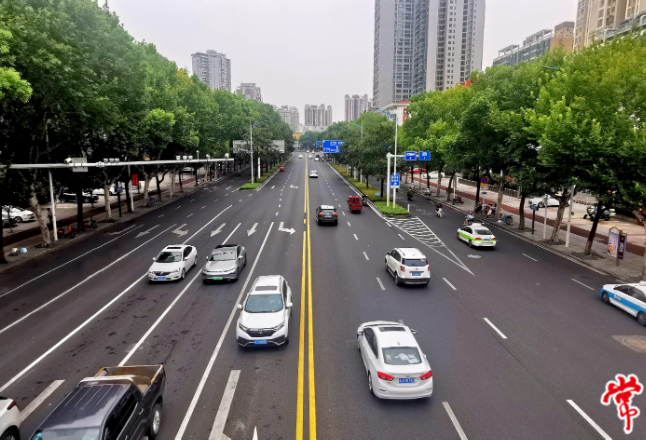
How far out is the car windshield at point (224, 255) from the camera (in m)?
20.9

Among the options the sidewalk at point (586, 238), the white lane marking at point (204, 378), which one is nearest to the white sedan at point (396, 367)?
the white lane marking at point (204, 378)

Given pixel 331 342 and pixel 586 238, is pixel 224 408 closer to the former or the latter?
pixel 331 342

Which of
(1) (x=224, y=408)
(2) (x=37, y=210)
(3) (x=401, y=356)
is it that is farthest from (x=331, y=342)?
(2) (x=37, y=210)

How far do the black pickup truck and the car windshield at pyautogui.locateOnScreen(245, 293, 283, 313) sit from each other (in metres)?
4.34

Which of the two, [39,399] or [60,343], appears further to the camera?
[60,343]

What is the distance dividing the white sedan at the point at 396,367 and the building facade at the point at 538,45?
455 feet

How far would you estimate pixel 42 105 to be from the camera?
24094 millimetres

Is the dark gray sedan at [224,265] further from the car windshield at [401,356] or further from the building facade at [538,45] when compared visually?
the building facade at [538,45]

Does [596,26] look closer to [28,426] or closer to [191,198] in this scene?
[191,198]

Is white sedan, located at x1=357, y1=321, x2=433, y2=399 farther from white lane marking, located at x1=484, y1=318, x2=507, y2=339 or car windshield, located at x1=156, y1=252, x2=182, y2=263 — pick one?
car windshield, located at x1=156, y1=252, x2=182, y2=263

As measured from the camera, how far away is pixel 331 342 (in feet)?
44.9

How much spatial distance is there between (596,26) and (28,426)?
453ft

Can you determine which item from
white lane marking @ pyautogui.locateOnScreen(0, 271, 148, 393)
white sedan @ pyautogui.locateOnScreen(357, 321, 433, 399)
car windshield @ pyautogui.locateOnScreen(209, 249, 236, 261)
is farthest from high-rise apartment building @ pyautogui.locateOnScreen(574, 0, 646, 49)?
white lane marking @ pyautogui.locateOnScreen(0, 271, 148, 393)

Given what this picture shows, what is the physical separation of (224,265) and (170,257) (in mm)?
3201
